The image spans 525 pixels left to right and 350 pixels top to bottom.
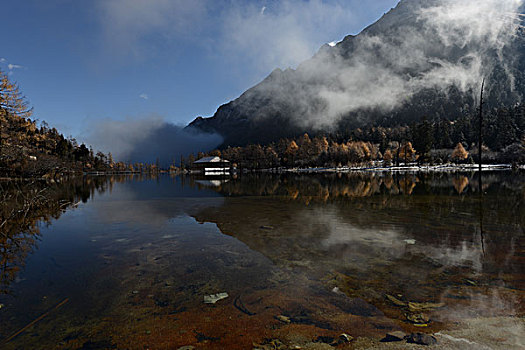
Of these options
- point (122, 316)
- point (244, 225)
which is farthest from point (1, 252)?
point (244, 225)

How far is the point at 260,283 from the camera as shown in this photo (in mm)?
5297

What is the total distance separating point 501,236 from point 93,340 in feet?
33.5

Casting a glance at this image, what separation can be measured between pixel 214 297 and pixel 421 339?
3220mm

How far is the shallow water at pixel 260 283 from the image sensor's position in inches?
149

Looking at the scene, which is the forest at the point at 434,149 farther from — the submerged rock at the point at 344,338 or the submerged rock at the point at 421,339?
the submerged rock at the point at 344,338

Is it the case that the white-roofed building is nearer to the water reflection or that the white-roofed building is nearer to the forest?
the forest

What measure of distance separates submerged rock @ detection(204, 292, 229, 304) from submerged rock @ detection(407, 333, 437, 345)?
115 inches

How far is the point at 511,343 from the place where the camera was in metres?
3.30

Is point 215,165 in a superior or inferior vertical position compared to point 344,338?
superior

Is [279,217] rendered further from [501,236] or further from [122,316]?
[122,316]

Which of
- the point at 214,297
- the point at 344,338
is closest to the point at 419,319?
the point at 344,338

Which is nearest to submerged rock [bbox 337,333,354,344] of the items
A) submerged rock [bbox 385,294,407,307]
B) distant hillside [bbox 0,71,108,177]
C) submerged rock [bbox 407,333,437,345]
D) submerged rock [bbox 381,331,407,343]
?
submerged rock [bbox 381,331,407,343]

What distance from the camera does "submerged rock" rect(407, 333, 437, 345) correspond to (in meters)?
3.41

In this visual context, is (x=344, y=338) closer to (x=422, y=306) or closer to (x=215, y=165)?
(x=422, y=306)
